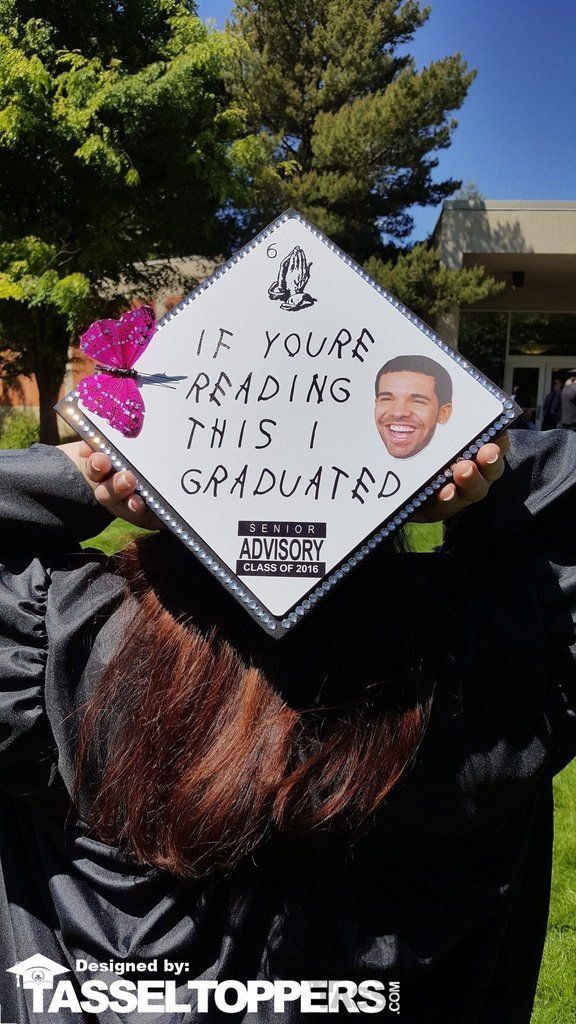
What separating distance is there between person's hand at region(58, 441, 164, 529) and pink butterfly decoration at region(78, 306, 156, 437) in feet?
0.15

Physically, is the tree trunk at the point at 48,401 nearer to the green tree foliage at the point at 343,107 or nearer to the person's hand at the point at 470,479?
the green tree foliage at the point at 343,107

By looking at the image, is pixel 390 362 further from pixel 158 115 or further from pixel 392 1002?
pixel 158 115

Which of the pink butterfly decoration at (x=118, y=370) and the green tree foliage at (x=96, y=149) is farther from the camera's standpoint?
the green tree foliage at (x=96, y=149)

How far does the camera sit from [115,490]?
2.79ft

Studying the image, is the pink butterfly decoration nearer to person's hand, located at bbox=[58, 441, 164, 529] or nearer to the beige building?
person's hand, located at bbox=[58, 441, 164, 529]

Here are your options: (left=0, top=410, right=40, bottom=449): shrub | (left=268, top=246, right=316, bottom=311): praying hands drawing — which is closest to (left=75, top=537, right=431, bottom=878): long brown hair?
(left=268, top=246, right=316, bottom=311): praying hands drawing

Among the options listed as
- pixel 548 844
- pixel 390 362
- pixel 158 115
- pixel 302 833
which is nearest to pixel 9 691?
pixel 302 833

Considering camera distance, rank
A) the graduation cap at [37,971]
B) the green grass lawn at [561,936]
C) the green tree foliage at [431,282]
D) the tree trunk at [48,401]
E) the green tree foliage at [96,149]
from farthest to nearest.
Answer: the green tree foliage at [431,282] → the tree trunk at [48,401] → the green tree foliage at [96,149] → the green grass lawn at [561,936] → the graduation cap at [37,971]

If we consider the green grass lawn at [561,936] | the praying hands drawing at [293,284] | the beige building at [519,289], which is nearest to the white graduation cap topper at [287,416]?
the praying hands drawing at [293,284]

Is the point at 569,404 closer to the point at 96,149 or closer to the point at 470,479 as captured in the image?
the point at 96,149

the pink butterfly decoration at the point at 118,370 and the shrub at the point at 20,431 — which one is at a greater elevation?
the shrub at the point at 20,431

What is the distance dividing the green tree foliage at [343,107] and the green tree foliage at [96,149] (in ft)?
6.98

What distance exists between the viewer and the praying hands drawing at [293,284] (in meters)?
0.87

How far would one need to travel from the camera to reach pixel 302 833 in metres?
0.86
